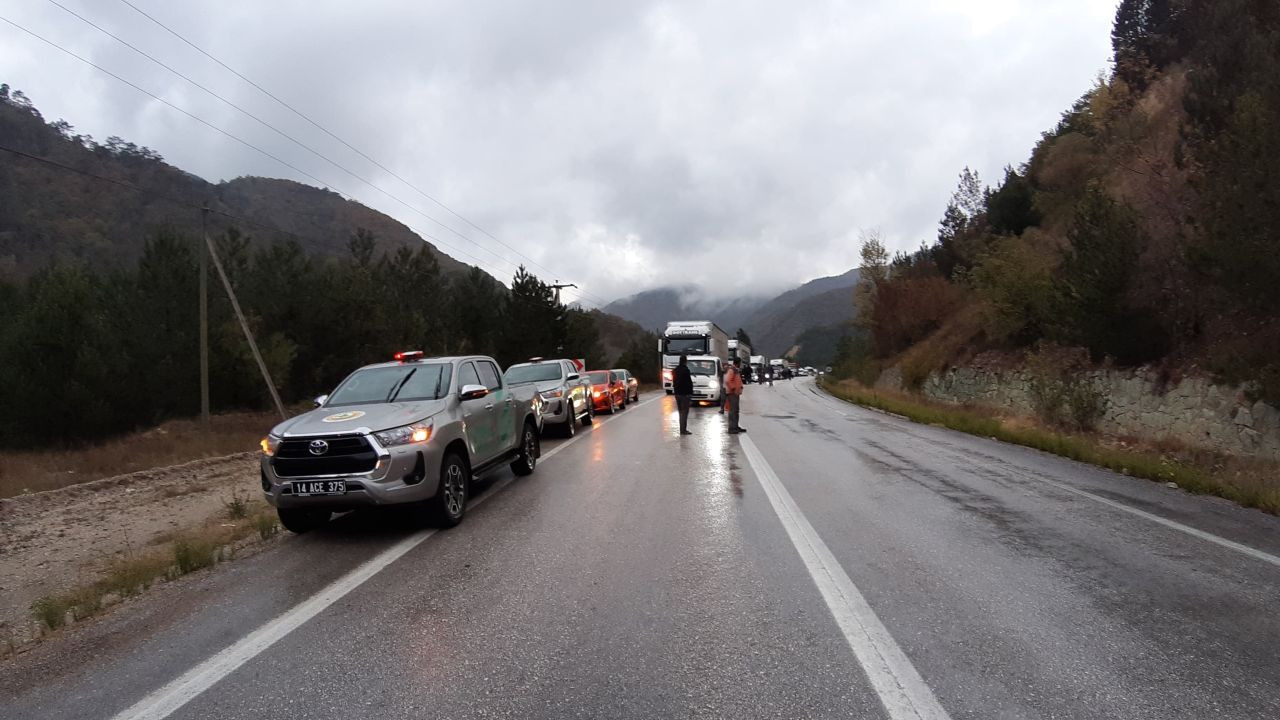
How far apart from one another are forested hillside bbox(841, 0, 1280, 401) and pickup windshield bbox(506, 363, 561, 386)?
44.6 feet

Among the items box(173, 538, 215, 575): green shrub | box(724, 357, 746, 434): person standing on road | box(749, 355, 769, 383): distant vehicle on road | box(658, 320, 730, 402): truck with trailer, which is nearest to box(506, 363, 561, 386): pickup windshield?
box(724, 357, 746, 434): person standing on road

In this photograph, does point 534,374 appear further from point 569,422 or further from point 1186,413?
point 1186,413

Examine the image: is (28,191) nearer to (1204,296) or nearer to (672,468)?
(672,468)

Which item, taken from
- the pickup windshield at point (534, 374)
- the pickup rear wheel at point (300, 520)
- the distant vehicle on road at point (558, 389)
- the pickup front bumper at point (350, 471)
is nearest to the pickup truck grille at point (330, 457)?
the pickup front bumper at point (350, 471)

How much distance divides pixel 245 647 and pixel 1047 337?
2615 cm

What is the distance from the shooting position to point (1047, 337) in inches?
973

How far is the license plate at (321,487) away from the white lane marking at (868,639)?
165 inches

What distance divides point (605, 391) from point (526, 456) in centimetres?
1433

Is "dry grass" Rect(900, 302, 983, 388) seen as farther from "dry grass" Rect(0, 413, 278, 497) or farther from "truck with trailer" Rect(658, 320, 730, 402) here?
"dry grass" Rect(0, 413, 278, 497)

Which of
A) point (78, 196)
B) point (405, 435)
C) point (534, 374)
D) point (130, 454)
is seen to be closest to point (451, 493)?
point (405, 435)

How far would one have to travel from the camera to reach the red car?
25.1 meters

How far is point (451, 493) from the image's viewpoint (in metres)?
7.59

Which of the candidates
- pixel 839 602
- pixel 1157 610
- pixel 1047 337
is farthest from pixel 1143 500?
pixel 1047 337

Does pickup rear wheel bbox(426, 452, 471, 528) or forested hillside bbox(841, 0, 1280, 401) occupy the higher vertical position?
forested hillside bbox(841, 0, 1280, 401)
